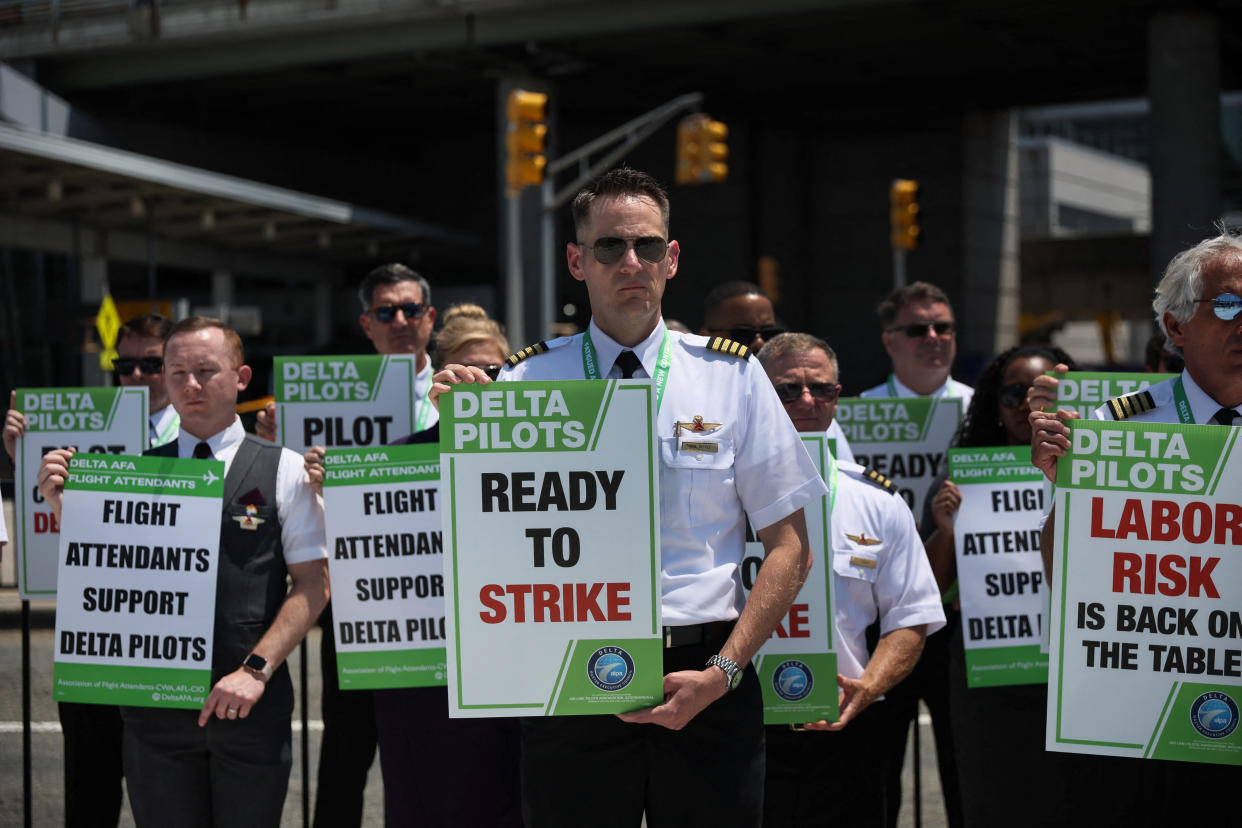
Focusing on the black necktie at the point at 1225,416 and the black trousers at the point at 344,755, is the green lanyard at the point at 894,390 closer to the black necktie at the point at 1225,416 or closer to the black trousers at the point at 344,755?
the black trousers at the point at 344,755

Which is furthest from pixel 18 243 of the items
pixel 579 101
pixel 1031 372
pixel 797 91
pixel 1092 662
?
pixel 1092 662

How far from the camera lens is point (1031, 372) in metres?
5.45

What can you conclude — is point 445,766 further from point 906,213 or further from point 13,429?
point 906,213

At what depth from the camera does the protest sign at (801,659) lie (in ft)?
13.8

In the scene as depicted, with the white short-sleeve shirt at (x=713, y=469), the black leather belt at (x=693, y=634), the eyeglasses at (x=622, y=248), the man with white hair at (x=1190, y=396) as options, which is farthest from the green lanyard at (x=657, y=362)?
the man with white hair at (x=1190, y=396)

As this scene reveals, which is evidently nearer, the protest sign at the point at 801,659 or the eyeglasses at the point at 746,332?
the protest sign at the point at 801,659

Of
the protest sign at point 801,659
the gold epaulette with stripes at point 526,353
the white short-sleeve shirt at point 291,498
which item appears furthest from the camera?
the white short-sleeve shirt at point 291,498

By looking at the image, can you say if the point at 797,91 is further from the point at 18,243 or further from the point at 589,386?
the point at 589,386

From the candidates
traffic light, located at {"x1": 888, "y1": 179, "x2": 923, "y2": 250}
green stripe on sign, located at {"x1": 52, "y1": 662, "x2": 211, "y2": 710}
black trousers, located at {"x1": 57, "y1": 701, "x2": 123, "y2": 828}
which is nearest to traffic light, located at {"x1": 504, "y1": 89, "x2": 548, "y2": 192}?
traffic light, located at {"x1": 888, "y1": 179, "x2": 923, "y2": 250}

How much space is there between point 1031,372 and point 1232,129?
174ft

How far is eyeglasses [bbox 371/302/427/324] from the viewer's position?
6027mm

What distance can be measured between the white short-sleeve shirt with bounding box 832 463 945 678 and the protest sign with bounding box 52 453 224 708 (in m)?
1.95

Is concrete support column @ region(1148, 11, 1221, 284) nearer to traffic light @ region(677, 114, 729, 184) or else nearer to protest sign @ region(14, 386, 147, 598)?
traffic light @ region(677, 114, 729, 184)

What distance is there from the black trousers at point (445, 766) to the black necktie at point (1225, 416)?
2446 millimetres
